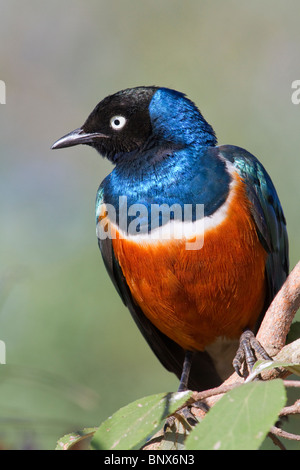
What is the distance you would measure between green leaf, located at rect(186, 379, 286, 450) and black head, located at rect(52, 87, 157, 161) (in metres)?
2.80

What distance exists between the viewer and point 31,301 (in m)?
7.52

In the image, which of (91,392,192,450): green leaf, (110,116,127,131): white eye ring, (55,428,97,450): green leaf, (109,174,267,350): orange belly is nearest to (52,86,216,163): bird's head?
(110,116,127,131): white eye ring

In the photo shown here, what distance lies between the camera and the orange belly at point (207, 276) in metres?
4.30

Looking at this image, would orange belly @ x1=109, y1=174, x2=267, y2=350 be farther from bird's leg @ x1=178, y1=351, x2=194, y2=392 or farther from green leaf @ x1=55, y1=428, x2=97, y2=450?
green leaf @ x1=55, y1=428, x2=97, y2=450

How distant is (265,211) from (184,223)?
0.73 meters

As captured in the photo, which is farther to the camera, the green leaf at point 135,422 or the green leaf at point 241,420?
the green leaf at point 135,422

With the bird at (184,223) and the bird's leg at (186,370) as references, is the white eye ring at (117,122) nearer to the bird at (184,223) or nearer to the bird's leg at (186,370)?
the bird at (184,223)

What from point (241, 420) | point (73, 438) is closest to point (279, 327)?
point (73, 438)

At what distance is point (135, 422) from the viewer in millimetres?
2318

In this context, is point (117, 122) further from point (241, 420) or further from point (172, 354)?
point (241, 420)

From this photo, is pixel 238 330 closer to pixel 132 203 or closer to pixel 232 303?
pixel 232 303

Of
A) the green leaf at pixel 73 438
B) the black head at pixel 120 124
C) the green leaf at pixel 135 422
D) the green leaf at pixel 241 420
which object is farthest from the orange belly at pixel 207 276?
the green leaf at pixel 241 420

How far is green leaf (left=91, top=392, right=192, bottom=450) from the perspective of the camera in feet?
7.25
